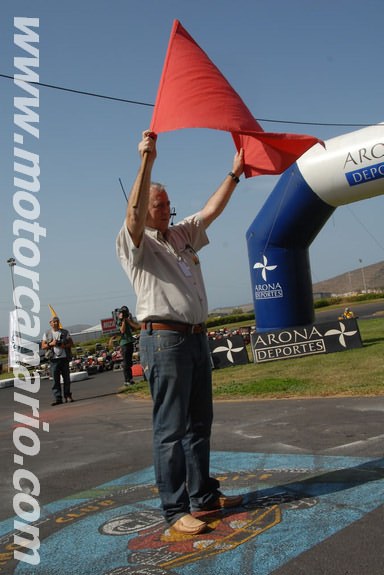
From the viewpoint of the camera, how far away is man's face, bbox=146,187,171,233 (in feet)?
11.2

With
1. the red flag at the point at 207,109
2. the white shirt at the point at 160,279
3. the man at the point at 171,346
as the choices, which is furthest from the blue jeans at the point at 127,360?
the white shirt at the point at 160,279

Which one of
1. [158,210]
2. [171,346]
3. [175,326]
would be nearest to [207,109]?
[158,210]

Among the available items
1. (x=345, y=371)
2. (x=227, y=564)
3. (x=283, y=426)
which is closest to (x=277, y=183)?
(x=345, y=371)

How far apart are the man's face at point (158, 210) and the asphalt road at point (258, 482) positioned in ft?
5.98

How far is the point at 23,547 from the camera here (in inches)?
126

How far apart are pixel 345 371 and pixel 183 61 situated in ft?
21.3

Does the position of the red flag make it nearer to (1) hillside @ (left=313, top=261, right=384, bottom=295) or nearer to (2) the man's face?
(2) the man's face

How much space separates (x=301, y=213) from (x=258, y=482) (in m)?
9.17

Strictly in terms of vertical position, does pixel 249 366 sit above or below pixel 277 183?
below

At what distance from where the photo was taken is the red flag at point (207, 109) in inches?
142

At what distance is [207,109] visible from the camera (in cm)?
371

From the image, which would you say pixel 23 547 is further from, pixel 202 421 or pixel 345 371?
pixel 345 371

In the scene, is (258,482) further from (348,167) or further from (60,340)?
(348,167)

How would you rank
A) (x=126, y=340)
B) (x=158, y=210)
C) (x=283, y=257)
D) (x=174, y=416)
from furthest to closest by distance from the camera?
(x=283, y=257) < (x=126, y=340) < (x=158, y=210) < (x=174, y=416)
